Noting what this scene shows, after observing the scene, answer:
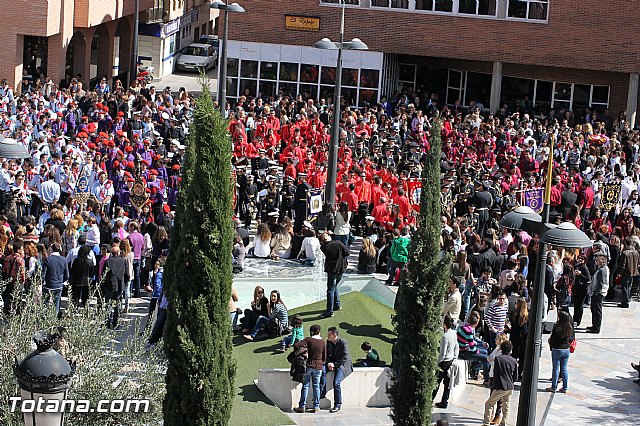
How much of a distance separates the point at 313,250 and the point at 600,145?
1297 cm

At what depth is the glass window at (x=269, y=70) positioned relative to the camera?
4509 centimetres

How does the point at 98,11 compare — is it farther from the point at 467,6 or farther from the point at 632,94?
the point at 632,94

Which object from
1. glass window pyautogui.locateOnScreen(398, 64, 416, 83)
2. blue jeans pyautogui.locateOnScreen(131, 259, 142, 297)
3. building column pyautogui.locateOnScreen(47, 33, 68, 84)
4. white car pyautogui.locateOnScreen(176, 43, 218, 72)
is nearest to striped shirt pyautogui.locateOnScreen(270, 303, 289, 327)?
blue jeans pyautogui.locateOnScreen(131, 259, 142, 297)

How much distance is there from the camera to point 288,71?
45.0 metres

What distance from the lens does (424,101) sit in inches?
1718

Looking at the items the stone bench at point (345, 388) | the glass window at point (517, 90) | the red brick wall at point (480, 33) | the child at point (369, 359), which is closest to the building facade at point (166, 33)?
the red brick wall at point (480, 33)

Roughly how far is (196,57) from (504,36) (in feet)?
68.6

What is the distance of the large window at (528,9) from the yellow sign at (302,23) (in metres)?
6.67

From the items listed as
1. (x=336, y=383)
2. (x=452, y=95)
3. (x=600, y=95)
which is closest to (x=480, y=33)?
(x=452, y=95)

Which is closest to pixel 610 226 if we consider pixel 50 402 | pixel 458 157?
pixel 458 157

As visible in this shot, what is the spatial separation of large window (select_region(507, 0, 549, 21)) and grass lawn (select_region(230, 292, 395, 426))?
79.3 feet

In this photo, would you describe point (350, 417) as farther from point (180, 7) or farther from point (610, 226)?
point (180, 7)

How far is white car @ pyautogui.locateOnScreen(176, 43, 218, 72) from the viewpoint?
198 feet

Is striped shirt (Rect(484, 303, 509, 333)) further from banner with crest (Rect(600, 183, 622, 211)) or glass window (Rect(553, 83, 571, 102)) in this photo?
glass window (Rect(553, 83, 571, 102))
